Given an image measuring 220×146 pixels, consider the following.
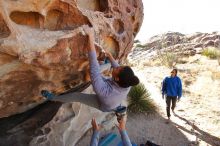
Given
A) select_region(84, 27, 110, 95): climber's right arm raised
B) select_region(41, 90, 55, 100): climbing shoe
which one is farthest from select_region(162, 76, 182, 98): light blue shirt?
select_region(84, 27, 110, 95): climber's right arm raised

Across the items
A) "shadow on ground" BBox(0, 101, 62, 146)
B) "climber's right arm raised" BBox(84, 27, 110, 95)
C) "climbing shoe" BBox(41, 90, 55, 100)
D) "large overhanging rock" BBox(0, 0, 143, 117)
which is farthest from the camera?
"shadow on ground" BBox(0, 101, 62, 146)

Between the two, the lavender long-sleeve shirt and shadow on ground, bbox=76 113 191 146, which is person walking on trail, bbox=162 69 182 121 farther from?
the lavender long-sleeve shirt

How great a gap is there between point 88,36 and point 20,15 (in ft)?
3.10

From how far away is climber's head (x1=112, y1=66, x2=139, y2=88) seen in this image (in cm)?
479

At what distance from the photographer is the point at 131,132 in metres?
9.73

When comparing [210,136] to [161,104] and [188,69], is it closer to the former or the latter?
[161,104]

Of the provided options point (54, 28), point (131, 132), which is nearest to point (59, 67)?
point (54, 28)

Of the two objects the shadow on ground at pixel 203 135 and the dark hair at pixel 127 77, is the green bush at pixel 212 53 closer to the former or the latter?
the shadow on ground at pixel 203 135

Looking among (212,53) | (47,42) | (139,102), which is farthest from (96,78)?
(212,53)

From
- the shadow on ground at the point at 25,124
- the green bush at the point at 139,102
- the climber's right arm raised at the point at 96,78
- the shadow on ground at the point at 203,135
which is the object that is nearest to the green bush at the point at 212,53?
the green bush at the point at 139,102

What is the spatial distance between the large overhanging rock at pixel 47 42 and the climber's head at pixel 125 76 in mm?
773

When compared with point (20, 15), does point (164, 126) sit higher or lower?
lower

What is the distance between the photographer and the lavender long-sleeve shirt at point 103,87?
16.3 feet

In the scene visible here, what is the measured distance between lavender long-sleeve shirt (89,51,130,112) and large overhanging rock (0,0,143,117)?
46 centimetres
